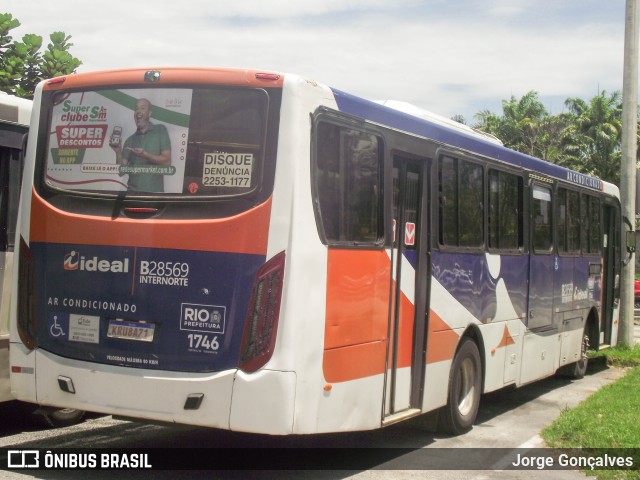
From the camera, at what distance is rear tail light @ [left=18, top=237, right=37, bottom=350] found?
6.92 metres

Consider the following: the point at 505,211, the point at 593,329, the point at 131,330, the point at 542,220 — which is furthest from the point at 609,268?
the point at 131,330

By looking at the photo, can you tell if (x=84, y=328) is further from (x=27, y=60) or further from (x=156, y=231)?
(x=27, y=60)

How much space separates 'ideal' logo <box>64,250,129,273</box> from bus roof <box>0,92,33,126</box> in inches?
73.5

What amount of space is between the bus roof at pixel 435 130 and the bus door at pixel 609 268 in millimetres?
2403

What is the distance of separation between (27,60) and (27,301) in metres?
9.93

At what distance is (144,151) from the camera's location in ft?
21.8

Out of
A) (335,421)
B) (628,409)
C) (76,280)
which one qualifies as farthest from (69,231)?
(628,409)

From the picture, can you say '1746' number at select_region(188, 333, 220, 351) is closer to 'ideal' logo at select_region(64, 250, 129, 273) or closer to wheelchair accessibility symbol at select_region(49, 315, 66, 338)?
'ideal' logo at select_region(64, 250, 129, 273)

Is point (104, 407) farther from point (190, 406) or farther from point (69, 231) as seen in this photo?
point (69, 231)

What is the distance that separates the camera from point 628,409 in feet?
33.4

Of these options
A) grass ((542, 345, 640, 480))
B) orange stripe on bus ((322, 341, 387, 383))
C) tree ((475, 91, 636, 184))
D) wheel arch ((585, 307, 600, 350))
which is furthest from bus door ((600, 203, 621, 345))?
tree ((475, 91, 636, 184))

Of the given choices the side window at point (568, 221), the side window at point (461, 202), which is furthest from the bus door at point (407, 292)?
the side window at point (568, 221)

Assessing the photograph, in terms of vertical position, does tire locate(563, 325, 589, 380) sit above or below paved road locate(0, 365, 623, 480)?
above

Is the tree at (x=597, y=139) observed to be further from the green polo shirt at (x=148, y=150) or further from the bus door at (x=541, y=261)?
the green polo shirt at (x=148, y=150)
